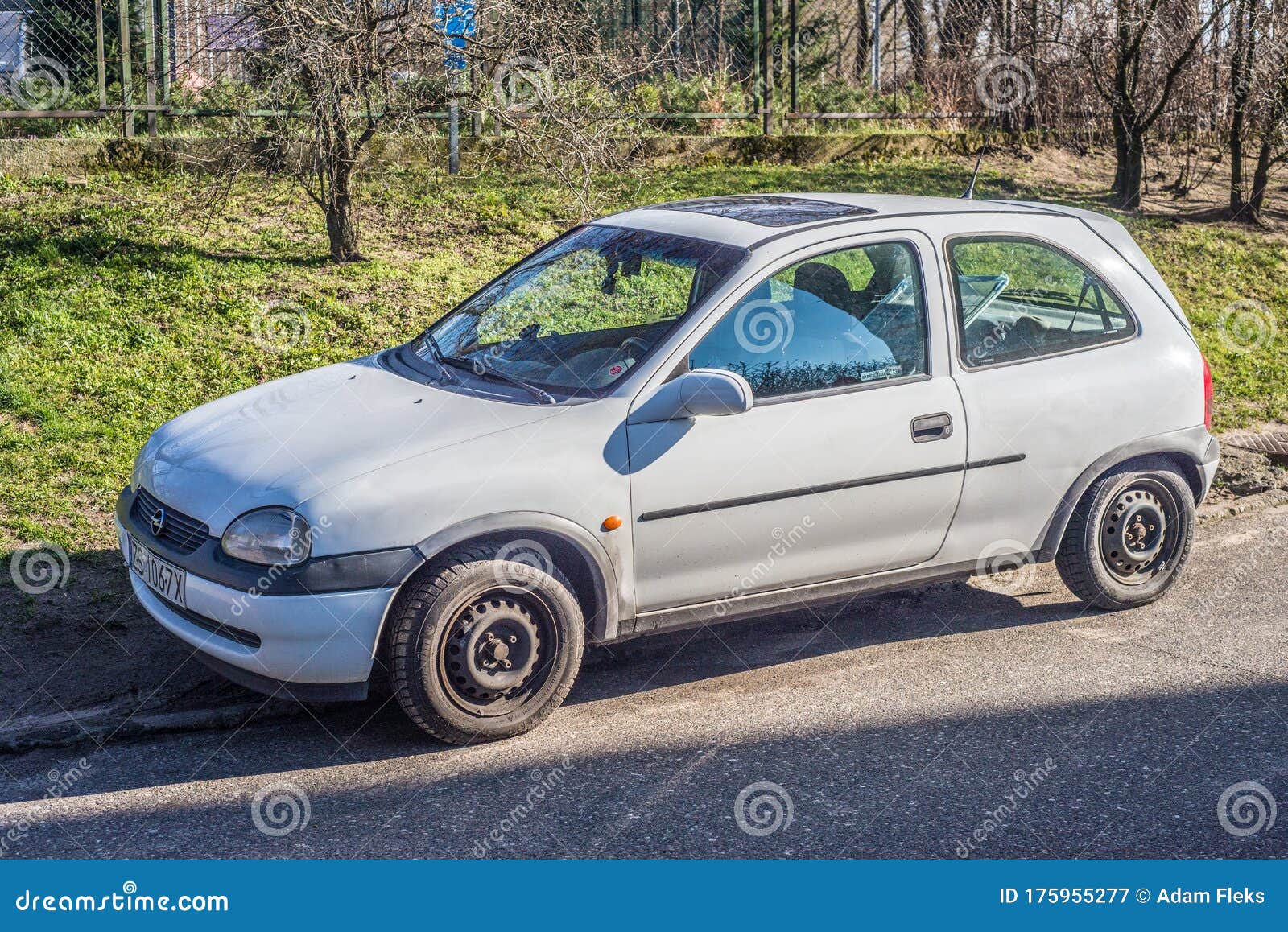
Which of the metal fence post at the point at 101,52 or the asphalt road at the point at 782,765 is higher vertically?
the metal fence post at the point at 101,52

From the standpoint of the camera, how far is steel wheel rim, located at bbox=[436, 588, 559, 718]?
453 cm

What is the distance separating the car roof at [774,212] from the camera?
5.34 meters

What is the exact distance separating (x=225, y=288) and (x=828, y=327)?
A: 5608 mm

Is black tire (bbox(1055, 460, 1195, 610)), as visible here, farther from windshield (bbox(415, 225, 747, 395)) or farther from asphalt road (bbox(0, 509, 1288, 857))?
windshield (bbox(415, 225, 747, 395))

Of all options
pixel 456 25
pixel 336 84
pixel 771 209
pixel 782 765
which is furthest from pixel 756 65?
pixel 782 765

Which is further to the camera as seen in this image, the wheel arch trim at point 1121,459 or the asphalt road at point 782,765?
the wheel arch trim at point 1121,459

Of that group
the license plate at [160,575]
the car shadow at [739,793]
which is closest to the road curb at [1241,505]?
the car shadow at [739,793]

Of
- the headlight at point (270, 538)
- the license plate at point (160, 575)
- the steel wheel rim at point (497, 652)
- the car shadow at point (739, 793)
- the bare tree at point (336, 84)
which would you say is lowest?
the car shadow at point (739, 793)

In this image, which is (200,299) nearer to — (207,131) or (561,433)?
(207,131)

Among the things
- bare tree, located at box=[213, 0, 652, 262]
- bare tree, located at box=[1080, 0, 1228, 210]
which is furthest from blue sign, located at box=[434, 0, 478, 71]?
bare tree, located at box=[1080, 0, 1228, 210]

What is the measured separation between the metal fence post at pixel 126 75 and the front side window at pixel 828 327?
26.9 ft

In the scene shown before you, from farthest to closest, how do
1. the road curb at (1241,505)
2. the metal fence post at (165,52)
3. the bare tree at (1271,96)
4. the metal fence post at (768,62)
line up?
the metal fence post at (768,62)
the bare tree at (1271,96)
the metal fence post at (165,52)
the road curb at (1241,505)

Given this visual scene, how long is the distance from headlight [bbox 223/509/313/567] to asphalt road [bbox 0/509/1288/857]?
2.43 feet

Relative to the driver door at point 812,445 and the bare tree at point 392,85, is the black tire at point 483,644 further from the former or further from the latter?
the bare tree at point 392,85
